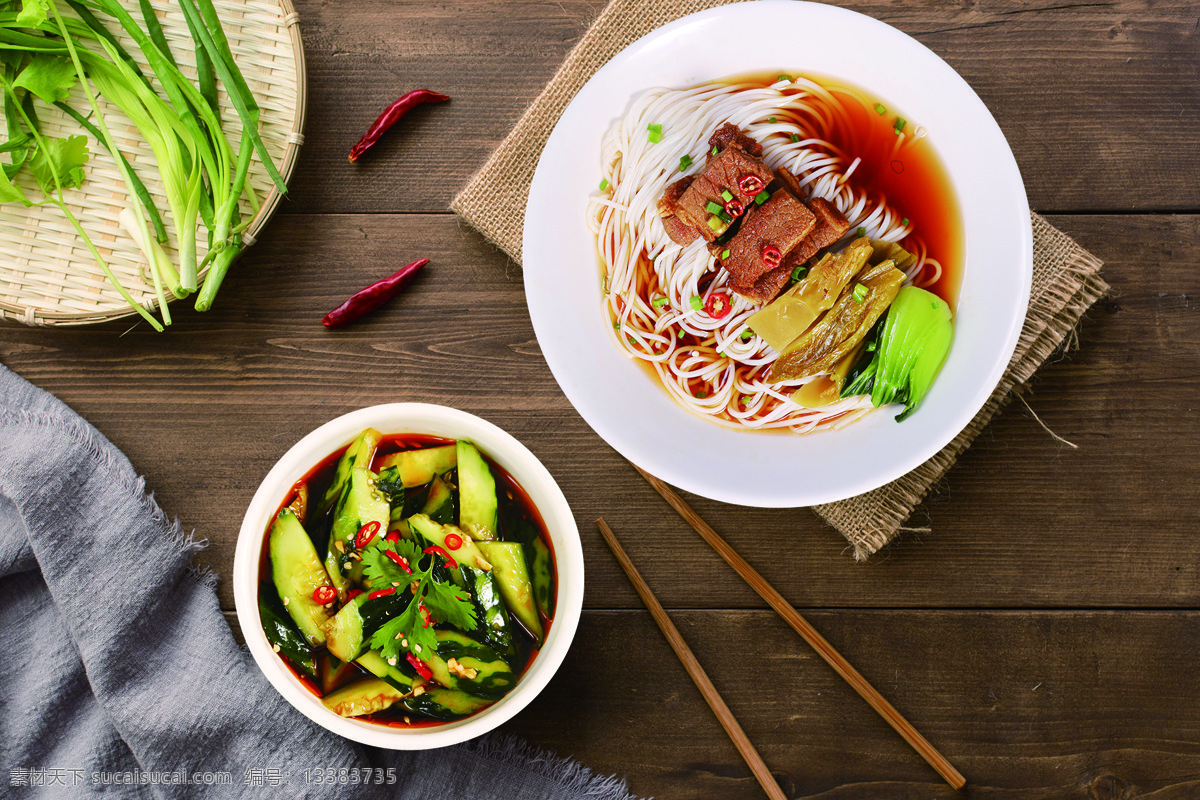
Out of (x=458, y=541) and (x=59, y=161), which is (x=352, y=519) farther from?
(x=59, y=161)

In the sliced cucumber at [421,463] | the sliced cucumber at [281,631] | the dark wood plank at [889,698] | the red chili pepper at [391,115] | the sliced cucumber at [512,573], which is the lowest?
the dark wood plank at [889,698]

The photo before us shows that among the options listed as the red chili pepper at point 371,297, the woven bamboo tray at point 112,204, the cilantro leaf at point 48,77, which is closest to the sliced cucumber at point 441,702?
the red chili pepper at point 371,297

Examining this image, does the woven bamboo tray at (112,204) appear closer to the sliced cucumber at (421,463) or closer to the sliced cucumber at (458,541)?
the sliced cucumber at (421,463)

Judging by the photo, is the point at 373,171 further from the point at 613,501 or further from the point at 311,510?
the point at 613,501

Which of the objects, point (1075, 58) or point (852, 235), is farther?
point (1075, 58)

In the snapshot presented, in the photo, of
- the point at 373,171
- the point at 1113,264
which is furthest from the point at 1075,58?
the point at 373,171

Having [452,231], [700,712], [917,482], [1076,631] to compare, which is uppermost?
[452,231]

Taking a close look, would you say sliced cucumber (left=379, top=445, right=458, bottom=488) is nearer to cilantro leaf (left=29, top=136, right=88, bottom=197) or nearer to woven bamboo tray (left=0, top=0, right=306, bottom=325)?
woven bamboo tray (left=0, top=0, right=306, bottom=325)

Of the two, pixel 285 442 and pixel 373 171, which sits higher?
pixel 373 171
